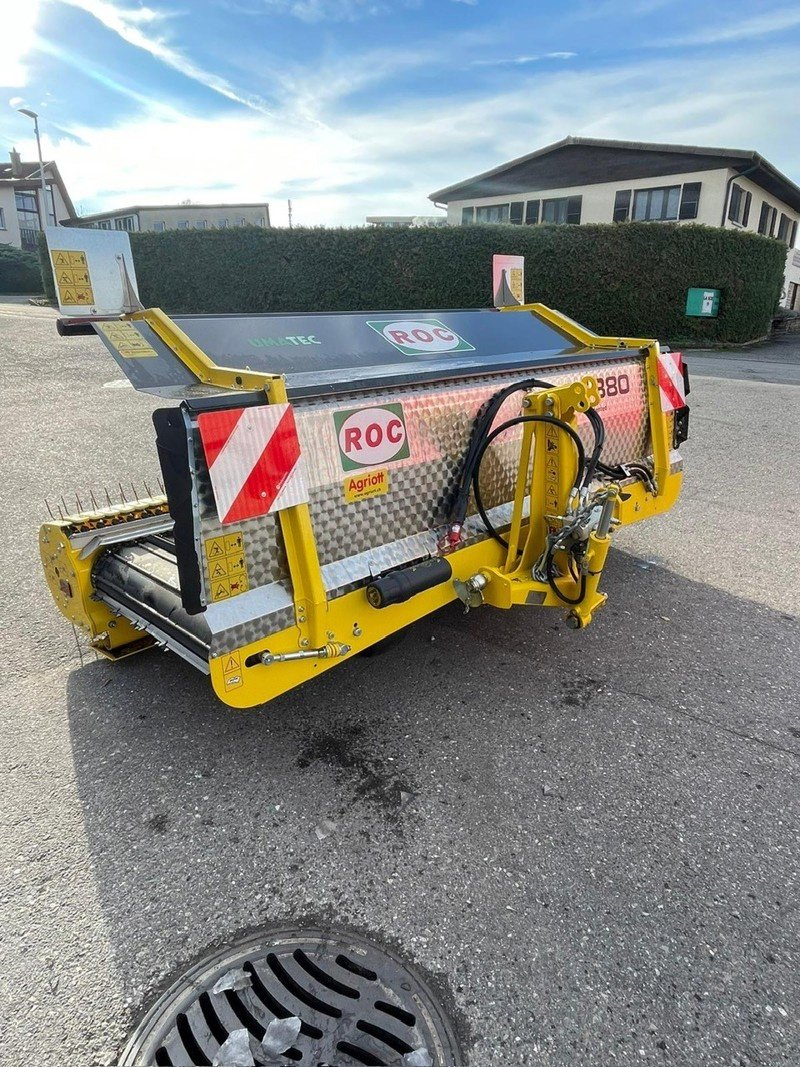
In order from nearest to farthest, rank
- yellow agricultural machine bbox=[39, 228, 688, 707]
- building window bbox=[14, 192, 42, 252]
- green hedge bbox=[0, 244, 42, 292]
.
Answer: yellow agricultural machine bbox=[39, 228, 688, 707] < green hedge bbox=[0, 244, 42, 292] < building window bbox=[14, 192, 42, 252]

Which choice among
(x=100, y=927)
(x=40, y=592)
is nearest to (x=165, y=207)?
(x=40, y=592)

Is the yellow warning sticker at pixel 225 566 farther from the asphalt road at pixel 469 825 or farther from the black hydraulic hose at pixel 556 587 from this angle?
the black hydraulic hose at pixel 556 587

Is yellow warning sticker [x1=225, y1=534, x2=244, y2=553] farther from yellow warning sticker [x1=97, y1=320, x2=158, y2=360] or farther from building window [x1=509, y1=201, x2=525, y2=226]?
building window [x1=509, y1=201, x2=525, y2=226]

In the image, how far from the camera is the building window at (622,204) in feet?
76.1

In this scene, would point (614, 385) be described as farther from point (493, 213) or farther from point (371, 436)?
point (493, 213)

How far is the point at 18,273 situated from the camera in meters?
34.1

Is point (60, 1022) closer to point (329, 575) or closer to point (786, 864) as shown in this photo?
point (329, 575)

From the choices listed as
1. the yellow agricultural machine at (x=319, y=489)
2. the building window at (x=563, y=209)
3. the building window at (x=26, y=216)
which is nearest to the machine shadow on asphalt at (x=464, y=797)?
the yellow agricultural machine at (x=319, y=489)

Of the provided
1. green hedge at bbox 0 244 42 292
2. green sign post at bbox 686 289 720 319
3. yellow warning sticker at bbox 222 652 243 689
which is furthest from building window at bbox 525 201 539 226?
yellow warning sticker at bbox 222 652 243 689

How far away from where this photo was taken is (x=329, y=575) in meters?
2.58

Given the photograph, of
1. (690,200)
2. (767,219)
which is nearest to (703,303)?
(690,200)

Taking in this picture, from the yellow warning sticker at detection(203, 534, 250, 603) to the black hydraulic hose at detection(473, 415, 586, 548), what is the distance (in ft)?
3.89

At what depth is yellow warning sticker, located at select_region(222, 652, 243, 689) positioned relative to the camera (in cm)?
229

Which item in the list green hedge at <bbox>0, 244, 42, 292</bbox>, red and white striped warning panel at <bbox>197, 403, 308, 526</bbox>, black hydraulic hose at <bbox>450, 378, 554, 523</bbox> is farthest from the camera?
green hedge at <bbox>0, 244, 42, 292</bbox>
